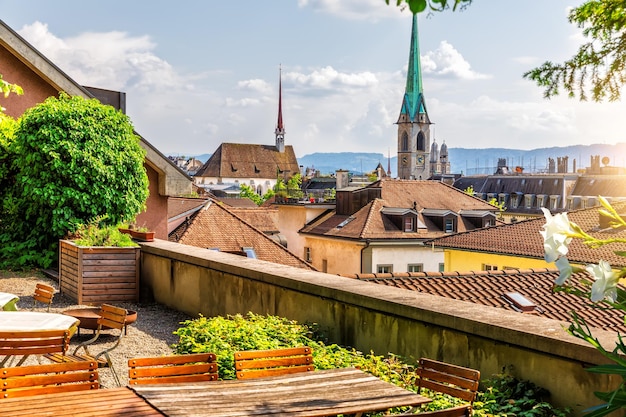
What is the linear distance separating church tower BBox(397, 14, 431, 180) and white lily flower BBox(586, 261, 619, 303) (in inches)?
6886

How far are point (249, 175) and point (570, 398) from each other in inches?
6065

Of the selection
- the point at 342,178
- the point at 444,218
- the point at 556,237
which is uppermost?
the point at 556,237

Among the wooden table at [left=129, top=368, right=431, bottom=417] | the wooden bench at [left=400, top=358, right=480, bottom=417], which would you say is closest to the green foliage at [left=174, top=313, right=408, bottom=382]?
the wooden bench at [left=400, top=358, right=480, bottom=417]

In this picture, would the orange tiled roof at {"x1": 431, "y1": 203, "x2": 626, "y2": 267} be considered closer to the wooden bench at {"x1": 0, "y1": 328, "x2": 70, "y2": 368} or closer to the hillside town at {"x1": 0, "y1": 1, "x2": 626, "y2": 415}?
the hillside town at {"x1": 0, "y1": 1, "x2": 626, "y2": 415}

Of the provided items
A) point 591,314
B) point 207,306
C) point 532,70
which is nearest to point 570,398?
point 207,306

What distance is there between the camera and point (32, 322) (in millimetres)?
6617

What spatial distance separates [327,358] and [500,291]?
511 inches

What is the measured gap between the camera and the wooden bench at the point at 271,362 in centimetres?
504

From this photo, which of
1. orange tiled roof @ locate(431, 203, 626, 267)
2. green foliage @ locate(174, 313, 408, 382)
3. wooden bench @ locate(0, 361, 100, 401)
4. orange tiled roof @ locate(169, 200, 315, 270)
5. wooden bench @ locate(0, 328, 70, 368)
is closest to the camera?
wooden bench @ locate(0, 361, 100, 401)

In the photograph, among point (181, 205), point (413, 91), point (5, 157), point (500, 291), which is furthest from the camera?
point (413, 91)

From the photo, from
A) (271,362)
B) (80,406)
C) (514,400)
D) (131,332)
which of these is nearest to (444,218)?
(131,332)

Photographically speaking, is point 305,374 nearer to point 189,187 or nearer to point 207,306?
point 207,306

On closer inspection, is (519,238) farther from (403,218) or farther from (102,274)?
(102,274)

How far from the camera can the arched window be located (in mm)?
181375
